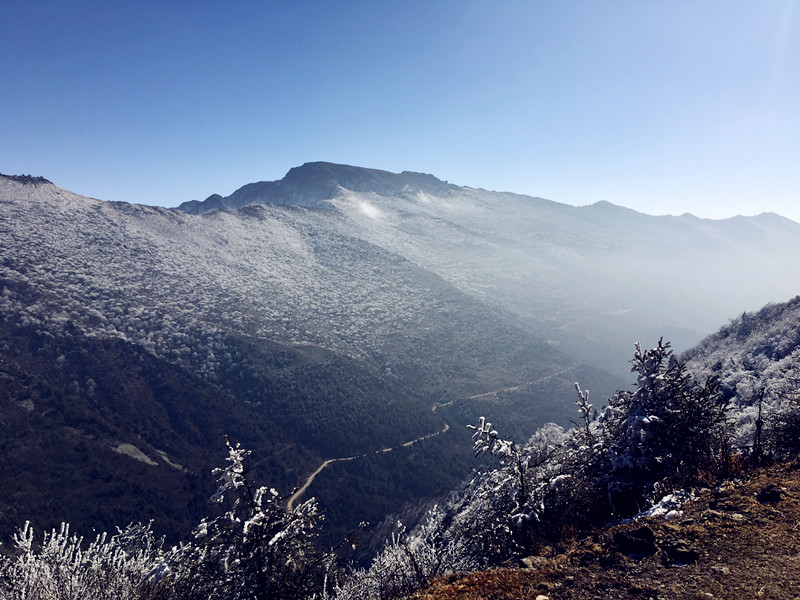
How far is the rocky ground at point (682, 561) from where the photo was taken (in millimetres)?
7617

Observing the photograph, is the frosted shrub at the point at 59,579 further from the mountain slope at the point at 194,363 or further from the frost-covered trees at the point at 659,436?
the mountain slope at the point at 194,363

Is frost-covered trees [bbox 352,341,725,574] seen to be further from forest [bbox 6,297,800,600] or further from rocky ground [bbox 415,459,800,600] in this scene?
rocky ground [bbox 415,459,800,600]

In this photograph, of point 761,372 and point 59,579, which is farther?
point 761,372

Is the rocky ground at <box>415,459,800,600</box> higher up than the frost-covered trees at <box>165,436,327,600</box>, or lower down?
higher up

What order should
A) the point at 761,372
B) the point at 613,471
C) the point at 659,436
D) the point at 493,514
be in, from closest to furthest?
the point at 613,471 → the point at 659,436 → the point at 493,514 → the point at 761,372

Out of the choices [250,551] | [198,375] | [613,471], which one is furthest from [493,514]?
[198,375]

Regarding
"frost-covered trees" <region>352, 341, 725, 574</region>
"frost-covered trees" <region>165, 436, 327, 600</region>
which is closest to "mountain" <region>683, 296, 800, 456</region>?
"frost-covered trees" <region>352, 341, 725, 574</region>

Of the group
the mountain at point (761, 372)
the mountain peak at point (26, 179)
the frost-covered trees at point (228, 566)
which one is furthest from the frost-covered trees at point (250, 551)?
the mountain peak at point (26, 179)

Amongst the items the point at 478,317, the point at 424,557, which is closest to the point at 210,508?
the point at 424,557

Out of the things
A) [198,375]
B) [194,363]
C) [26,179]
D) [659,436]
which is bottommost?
[198,375]

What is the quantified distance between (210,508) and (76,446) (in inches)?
1402

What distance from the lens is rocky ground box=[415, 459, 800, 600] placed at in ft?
25.0

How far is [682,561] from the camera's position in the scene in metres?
8.46

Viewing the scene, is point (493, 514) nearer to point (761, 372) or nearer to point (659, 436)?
point (659, 436)
